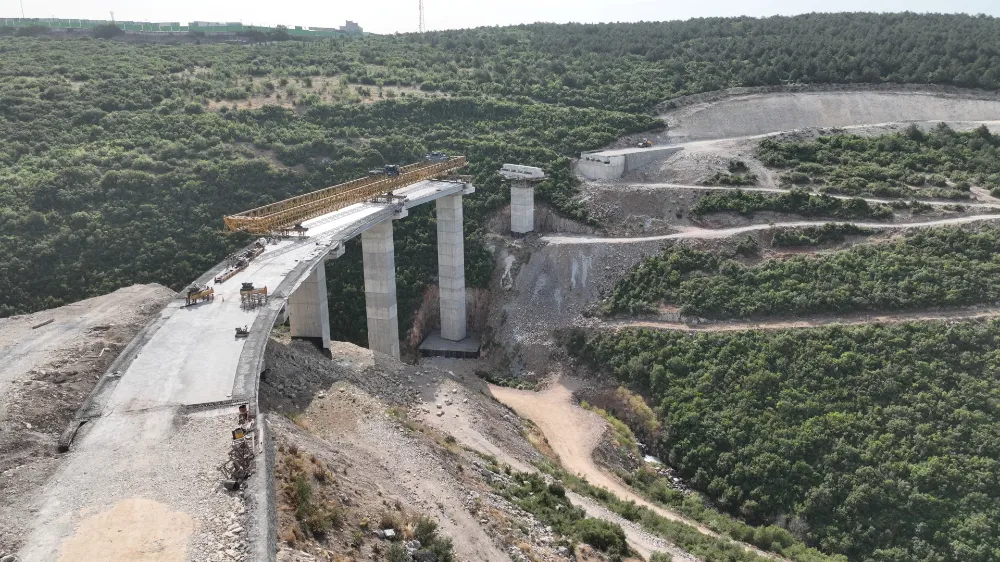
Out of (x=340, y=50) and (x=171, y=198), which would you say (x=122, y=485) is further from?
(x=340, y=50)

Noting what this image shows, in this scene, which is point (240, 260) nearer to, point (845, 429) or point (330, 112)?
point (845, 429)

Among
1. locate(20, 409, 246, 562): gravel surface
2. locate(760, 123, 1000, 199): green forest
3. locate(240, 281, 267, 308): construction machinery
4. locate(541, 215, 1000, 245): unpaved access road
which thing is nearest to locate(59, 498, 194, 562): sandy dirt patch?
locate(20, 409, 246, 562): gravel surface

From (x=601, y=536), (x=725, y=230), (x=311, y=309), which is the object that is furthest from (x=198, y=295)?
(x=725, y=230)

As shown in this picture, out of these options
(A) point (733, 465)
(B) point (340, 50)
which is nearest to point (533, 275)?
(A) point (733, 465)

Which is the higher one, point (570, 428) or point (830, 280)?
point (830, 280)

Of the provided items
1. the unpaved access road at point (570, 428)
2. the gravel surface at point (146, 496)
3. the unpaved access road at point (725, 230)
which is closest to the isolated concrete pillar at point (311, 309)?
the unpaved access road at point (570, 428)

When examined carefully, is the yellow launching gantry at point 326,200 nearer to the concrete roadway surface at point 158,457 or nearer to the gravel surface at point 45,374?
the gravel surface at point 45,374
